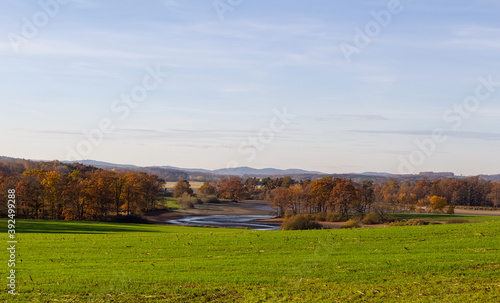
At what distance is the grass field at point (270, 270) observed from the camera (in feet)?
43.5

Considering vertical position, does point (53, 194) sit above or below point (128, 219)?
above

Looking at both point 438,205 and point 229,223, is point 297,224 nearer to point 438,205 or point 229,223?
point 229,223

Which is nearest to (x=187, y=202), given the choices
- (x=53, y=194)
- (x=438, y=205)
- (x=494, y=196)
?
(x=53, y=194)

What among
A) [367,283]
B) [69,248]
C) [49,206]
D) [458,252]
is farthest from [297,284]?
[49,206]

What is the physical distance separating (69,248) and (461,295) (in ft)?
62.5

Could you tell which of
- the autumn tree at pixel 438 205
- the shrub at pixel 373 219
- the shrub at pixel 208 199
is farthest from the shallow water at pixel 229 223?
the autumn tree at pixel 438 205

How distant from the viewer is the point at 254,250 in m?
21.8

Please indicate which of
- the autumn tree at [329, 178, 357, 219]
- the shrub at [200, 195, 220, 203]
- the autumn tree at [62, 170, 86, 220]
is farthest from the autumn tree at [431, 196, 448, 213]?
the autumn tree at [62, 170, 86, 220]

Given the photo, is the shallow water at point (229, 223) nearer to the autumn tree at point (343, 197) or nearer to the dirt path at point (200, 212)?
the dirt path at point (200, 212)

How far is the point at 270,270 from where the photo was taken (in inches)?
653

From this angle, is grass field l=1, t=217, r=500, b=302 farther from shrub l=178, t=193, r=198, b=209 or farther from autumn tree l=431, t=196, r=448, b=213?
shrub l=178, t=193, r=198, b=209

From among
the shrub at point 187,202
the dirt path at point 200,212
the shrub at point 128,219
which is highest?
the shrub at point 187,202

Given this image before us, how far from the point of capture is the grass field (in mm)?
13273

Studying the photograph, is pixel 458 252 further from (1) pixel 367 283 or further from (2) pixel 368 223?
(2) pixel 368 223
